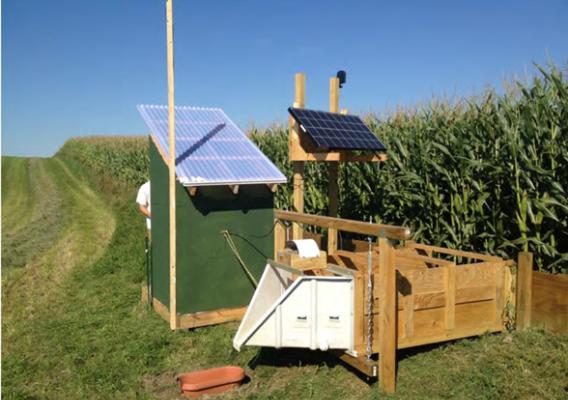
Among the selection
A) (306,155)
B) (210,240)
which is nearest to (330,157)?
(306,155)

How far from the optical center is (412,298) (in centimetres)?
514

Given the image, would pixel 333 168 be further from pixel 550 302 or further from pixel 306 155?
pixel 550 302

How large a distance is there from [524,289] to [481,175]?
1.71m

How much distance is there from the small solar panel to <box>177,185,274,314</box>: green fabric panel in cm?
125

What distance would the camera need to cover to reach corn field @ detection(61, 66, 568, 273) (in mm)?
5812

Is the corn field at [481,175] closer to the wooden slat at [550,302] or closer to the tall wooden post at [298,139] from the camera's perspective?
the wooden slat at [550,302]

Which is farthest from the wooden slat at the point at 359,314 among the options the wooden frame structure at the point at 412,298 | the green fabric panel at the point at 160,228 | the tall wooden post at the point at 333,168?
the green fabric panel at the point at 160,228

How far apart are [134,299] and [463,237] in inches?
204

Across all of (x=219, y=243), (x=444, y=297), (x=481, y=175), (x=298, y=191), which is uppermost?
(x=481, y=175)

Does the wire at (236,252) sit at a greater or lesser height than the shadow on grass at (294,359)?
greater

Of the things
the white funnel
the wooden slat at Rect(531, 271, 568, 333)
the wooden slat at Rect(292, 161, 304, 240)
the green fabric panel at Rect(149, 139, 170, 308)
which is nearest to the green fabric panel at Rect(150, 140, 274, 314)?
the green fabric panel at Rect(149, 139, 170, 308)

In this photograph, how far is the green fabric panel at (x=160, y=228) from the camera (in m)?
7.20

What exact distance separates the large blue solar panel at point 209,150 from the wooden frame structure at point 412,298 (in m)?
1.37

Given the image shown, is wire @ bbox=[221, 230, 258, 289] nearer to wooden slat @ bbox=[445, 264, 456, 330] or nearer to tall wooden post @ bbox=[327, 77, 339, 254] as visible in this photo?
tall wooden post @ bbox=[327, 77, 339, 254]
